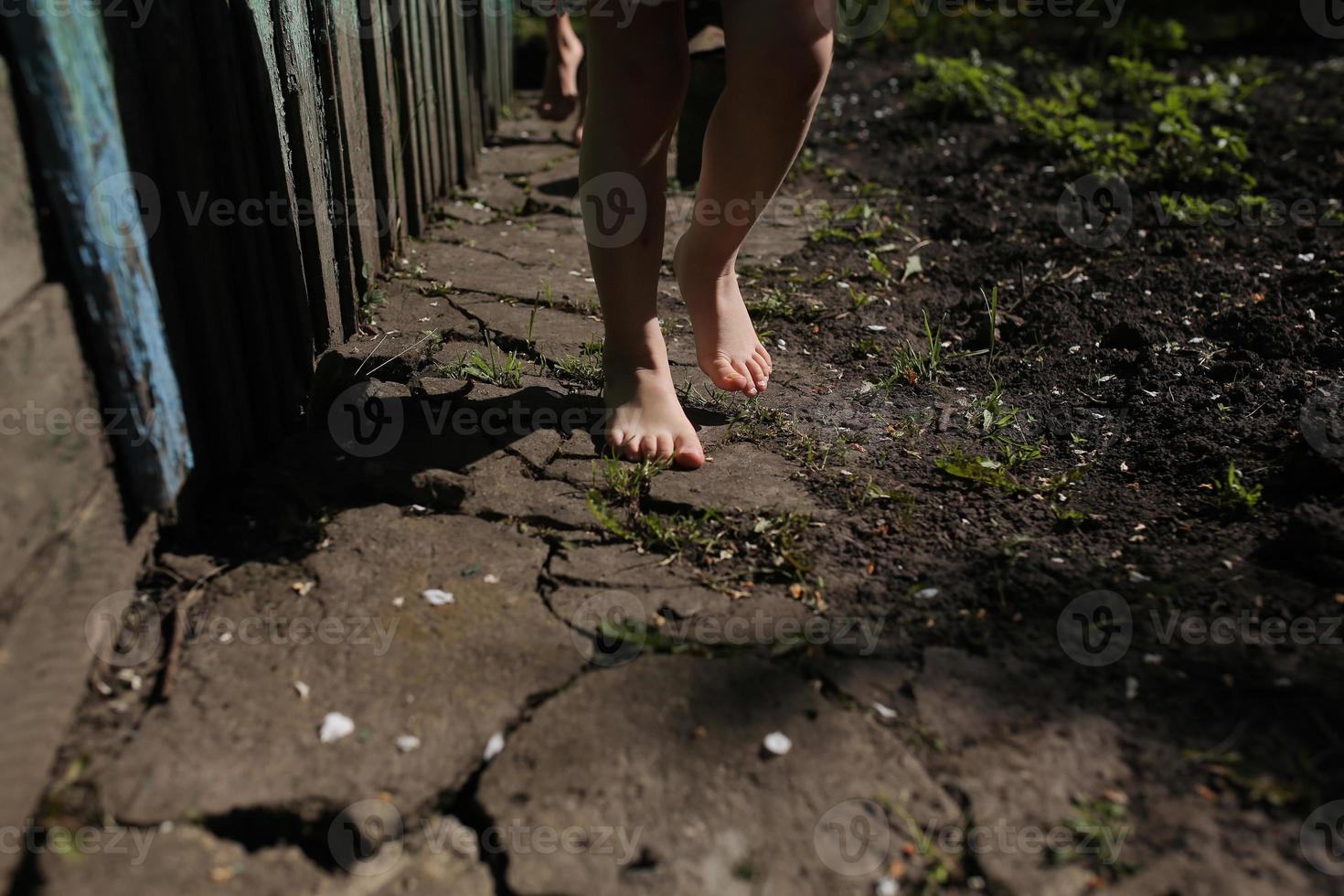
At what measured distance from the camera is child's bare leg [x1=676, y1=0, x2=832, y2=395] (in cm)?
188

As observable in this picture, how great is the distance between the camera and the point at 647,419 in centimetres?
207

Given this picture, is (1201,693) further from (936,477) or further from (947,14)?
(947,14)

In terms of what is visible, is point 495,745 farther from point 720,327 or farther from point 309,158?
point 309,158

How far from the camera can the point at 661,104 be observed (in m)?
1.95

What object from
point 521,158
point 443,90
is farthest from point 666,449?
point 521,158

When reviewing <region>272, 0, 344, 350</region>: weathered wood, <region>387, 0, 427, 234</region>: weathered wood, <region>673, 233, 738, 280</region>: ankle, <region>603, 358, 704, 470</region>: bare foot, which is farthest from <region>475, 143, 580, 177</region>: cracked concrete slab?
<region>603, 358, 704, 470</region>: bare foot

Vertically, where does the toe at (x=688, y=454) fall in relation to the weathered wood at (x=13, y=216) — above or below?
below

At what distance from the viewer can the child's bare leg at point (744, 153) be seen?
188cm

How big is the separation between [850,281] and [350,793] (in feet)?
7.17

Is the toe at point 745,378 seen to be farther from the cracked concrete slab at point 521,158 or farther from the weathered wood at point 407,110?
the cracked concrete slab at point 521,158

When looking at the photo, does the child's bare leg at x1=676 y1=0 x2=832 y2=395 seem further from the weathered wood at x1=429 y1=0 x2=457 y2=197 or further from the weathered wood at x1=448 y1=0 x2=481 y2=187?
the weathered wood at x1=448 y1=0 x2=481 y2=187

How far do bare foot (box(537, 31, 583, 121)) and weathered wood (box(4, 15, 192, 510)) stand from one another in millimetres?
3076

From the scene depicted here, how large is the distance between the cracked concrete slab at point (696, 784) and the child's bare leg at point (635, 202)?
641 millimetres

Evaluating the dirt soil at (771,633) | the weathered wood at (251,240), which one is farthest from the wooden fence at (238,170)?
the dirt soil at (771,633)
